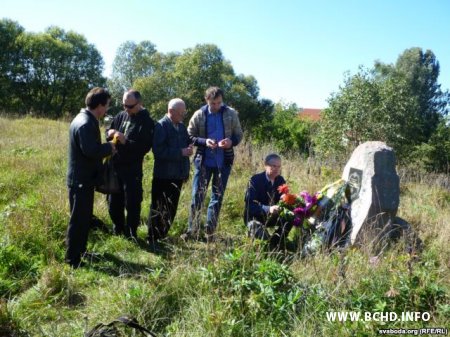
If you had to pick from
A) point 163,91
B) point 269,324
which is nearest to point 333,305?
point 269,324

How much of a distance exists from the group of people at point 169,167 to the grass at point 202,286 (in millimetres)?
300

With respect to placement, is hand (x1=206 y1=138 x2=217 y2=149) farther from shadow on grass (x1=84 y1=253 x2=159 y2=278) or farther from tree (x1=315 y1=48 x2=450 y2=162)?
tree (x1=315 y1=48 x2=450 y2=162)

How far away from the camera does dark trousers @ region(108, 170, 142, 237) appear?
4859mm

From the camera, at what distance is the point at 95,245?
188 inches

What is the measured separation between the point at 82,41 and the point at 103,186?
2956 centimetres

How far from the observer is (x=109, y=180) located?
4.70 metres

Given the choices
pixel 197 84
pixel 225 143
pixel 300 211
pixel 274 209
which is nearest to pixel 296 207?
pixel 300 211

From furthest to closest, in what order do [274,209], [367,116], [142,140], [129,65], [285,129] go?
1. [129,65]
2. [285,129]
3. [367,116]
4. [142,140]
5. [274,209]

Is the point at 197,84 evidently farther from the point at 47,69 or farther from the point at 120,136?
the point at 120,136

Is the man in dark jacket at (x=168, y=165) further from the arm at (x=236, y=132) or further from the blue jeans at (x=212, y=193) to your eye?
the arm at (x=236, y=132)

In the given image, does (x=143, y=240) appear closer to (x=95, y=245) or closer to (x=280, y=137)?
(x=95, y=245)

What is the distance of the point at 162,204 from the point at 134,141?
853 millimetres

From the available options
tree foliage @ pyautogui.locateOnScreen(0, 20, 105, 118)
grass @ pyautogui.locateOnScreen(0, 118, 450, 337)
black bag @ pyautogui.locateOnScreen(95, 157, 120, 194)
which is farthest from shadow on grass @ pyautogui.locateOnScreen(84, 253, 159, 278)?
tree foliage @ pyautogui.locateOnScreen(0, 20, 105, 118)

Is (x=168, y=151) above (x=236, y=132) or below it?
below
